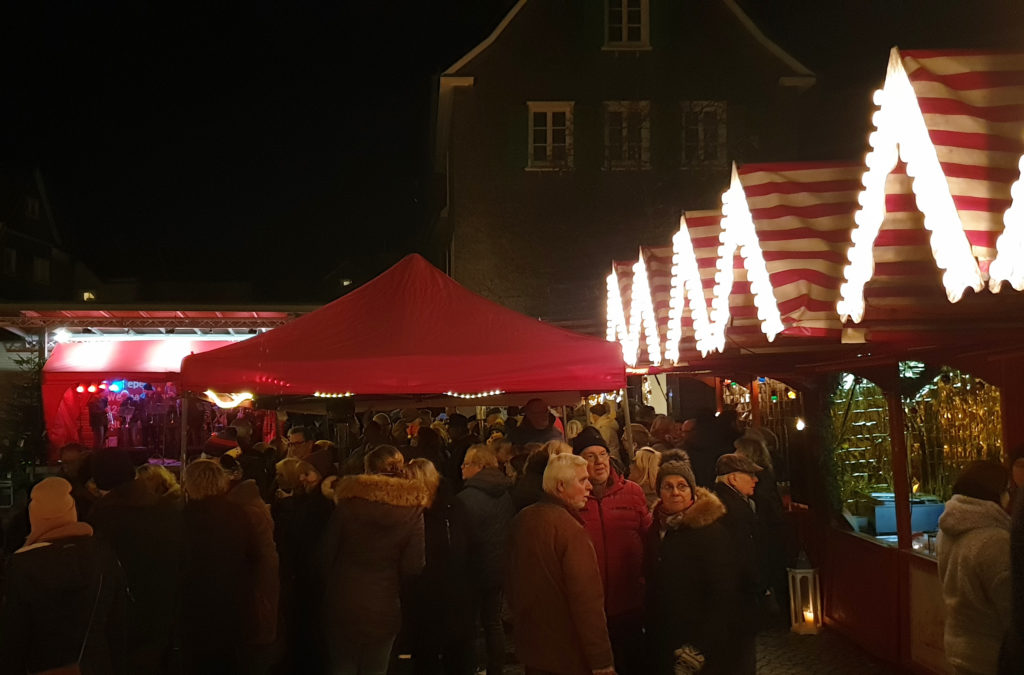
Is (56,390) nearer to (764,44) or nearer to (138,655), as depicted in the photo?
(138,655)

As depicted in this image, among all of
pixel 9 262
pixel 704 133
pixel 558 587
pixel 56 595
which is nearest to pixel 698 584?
pixel 558 587

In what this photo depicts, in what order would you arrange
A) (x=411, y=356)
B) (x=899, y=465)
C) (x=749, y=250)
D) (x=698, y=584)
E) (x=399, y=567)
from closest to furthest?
(x=698, y=584) → (x=399, y=567) → (x=749, y=250) → (x=411, y=356) → (x=899, y=465)

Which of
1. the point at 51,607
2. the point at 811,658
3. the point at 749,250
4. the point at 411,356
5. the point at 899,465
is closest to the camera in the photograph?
the point at 51,607

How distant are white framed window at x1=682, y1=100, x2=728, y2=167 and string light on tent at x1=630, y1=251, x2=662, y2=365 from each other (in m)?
11.1

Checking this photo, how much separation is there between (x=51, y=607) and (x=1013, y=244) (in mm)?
4418

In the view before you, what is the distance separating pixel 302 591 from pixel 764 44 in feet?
59.3

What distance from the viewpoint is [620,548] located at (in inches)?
229

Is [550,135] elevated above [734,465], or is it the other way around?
[550,135]

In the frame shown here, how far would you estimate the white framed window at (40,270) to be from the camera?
43.1 meters

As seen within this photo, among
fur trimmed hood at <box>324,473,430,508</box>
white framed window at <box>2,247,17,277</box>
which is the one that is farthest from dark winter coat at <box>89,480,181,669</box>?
white framed window at <box>2,247,17,277</box>

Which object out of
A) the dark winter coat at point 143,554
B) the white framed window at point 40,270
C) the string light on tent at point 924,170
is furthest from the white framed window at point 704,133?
the white framed window at point 40,270

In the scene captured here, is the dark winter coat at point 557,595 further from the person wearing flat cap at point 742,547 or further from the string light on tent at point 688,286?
the string light on tent at point 688,286

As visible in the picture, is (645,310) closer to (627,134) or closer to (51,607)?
(51,607)

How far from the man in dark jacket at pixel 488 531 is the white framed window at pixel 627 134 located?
14674 millimetres
